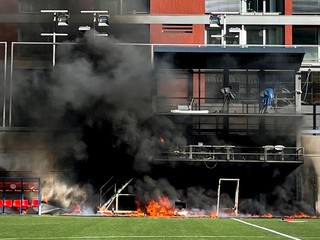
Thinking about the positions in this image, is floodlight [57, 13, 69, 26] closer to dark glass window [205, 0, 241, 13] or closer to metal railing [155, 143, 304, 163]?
metal railing [155, 143, 304, 163]

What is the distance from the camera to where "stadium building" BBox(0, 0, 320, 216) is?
27516 millimetres

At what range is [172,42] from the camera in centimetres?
3328

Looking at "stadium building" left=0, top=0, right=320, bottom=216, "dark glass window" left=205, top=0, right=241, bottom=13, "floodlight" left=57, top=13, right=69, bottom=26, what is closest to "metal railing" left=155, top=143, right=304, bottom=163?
"stadium building" left=0, top=0, right=320, bottom=216

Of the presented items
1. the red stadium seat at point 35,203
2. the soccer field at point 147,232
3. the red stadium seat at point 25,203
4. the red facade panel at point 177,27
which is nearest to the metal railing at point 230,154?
the red stadium seat at point 35,203

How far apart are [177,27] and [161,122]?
27.2 feet

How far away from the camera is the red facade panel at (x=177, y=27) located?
3328 cm

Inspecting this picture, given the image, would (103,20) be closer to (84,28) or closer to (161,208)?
(84,28)

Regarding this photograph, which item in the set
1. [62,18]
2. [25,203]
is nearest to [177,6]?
[62,18]

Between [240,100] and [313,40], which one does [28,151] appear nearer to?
[240,100]

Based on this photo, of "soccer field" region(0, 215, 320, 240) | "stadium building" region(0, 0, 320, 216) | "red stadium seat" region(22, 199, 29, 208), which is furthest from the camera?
"stadium building" region(0, 0, 320, 216)

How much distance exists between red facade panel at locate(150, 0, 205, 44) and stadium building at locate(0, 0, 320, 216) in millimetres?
4014

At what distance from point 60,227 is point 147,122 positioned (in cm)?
1240

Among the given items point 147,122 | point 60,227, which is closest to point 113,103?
point 147,122

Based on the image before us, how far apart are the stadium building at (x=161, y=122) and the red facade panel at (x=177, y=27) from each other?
4.01 metres
